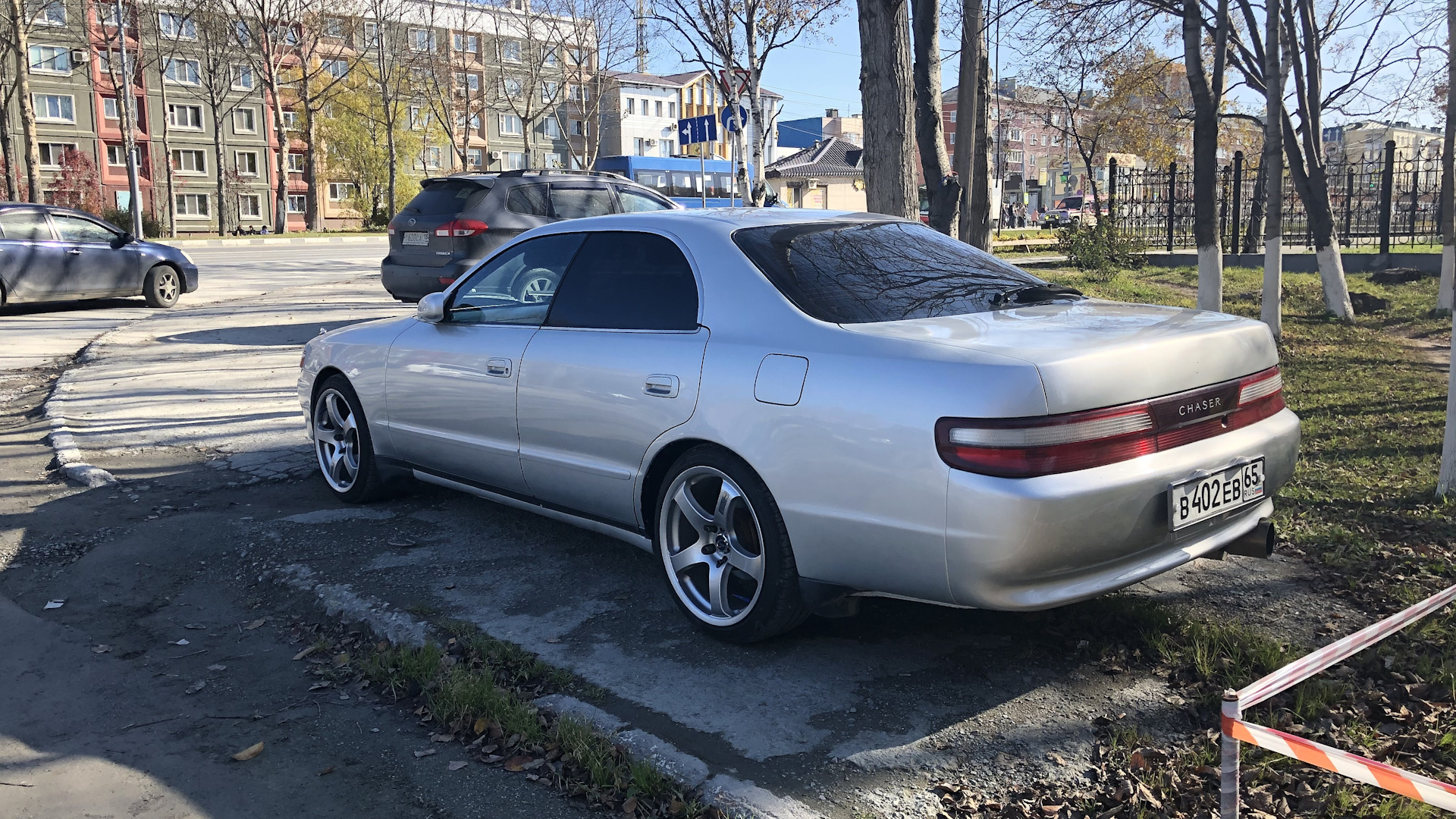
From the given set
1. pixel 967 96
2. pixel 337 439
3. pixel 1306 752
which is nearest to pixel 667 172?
pixel 967 96

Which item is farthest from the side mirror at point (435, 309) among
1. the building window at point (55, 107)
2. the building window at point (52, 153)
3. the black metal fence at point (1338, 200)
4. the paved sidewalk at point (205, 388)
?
the building window at point (55, 107)

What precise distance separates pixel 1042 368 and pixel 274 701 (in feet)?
8.87

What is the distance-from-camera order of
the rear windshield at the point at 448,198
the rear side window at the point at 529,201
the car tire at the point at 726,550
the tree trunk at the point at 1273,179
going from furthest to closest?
the tree trunk at the point at 1273,179
the rear side window at the point at 529,201
the rear windshield at the point at 448,198
the car tire at the point at 726,550

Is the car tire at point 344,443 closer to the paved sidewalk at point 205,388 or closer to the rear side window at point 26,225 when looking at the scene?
the paved sidewalk at point 205,388

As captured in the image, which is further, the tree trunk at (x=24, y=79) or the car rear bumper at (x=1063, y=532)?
the tree trunk at (x=24, y=79)

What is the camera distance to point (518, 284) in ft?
16.5

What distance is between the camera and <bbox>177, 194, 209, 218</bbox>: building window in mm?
62938

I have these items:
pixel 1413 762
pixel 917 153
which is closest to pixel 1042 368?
pixel 1413 762

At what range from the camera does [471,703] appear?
11.3 feet

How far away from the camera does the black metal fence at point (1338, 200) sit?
829 inches

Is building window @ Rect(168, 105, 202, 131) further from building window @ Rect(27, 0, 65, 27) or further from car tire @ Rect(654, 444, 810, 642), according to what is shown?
car tire @ Rect(654, 444, 810, 642)

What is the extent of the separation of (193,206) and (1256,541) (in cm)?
6890

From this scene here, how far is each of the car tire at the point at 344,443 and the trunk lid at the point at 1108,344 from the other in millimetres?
3153

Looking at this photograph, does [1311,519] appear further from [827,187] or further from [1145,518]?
[827,187]
